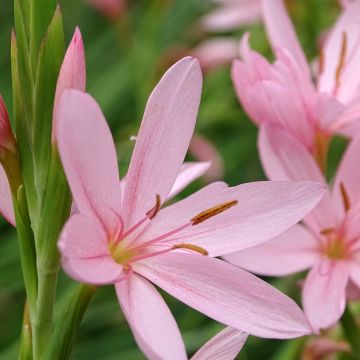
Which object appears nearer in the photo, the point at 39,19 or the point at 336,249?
the point at 39,19

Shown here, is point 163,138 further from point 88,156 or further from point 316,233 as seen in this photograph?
point 316,233

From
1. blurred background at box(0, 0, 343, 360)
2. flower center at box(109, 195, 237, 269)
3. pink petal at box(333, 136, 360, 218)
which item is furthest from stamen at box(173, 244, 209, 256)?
blurred background at box(0, 0, 343, 360)

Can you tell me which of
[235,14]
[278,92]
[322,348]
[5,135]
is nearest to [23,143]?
[5,135]

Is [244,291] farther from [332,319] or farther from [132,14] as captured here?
[132,14]

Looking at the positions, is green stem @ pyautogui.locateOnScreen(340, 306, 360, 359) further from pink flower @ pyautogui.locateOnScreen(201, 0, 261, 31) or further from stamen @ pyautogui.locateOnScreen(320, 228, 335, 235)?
pink flower @ pyautogui.locateOnScreen(201, 0, 261, 31)

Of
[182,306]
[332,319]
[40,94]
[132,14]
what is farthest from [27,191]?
[132,14]

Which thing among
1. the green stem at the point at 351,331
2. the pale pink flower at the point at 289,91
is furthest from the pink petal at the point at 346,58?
the green stem at the point at 351,331
